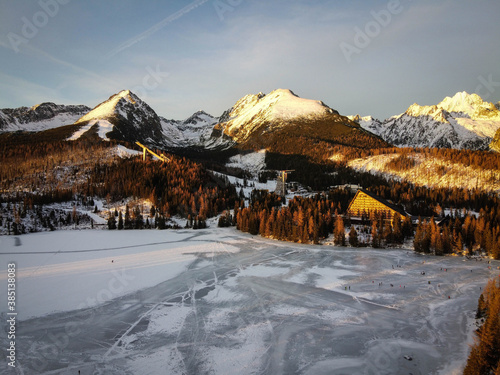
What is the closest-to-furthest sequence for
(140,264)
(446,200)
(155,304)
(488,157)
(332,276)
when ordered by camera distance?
(155,304) → (332,276) → (140,264) → (446,200) → (488,157)

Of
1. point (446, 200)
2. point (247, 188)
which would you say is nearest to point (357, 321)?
point (446, 200)

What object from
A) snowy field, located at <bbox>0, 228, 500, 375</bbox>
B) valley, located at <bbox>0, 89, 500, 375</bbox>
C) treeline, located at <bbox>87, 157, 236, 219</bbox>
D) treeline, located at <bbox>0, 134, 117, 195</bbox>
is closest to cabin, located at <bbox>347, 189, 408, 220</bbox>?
valley, located at <bbox>0, 89, 500, 375</bbox>

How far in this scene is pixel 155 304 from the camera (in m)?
35.9

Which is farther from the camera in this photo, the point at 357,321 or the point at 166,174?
the point at 166,174

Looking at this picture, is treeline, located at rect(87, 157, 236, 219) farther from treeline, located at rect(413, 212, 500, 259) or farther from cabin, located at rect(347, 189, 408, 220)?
treeline, located at rect(413, 212, 500, 259)

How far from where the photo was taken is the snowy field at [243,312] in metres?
24.7

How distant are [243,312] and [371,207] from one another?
66.0 meters

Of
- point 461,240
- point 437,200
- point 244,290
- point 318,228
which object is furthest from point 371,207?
point 244,290

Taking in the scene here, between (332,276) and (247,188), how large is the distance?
127821mm

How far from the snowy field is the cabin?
2463 centimetres

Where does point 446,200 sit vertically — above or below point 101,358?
above

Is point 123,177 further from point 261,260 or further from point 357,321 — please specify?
point 357,321

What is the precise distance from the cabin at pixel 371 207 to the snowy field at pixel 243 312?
2463 centimetres

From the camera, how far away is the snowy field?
24719 millimetres
